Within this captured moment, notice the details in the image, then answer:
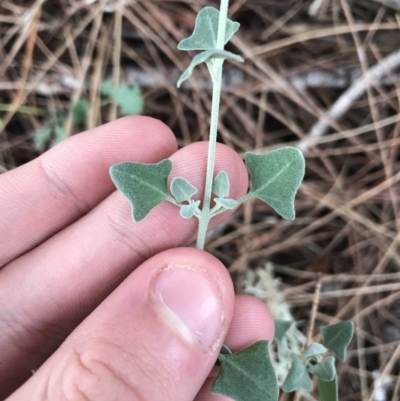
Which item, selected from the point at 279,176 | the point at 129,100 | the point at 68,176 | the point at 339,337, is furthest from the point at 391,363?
the point at 129,100

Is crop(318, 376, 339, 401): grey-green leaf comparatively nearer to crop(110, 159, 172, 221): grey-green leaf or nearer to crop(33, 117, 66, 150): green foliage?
crop(110, 159, 172, 221): grey-green leaf

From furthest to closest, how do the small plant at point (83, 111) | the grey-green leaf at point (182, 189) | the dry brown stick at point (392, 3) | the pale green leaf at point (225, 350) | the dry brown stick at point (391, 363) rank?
the small plant at point (83, 111)
the dry brown stick at point (392, 3)
the dry brown stick at point (391, 363)
the pale green leaf at point (225, 350)
the grey-green leaf at point (182, 189)

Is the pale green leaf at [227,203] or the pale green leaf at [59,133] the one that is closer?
the pale green leaf at [227,203]

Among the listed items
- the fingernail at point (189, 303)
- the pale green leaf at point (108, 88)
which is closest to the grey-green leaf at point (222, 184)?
the fingernail at point (189, 303)

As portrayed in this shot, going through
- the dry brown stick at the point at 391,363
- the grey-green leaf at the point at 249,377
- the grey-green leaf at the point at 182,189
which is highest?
the grey-green leaf at the point at 182,189

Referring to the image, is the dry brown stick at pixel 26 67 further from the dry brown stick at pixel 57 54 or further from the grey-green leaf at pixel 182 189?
the grey-green leaf at pixel 182 189

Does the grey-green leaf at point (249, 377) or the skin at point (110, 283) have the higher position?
the skin at point (110, 283)

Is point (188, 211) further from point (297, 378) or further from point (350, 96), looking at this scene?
point (350, 96)
